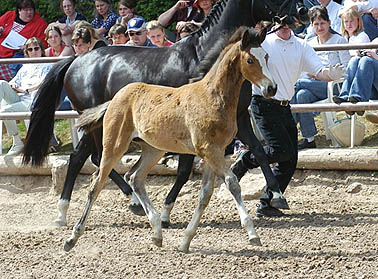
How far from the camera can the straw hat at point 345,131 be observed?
30.3 feet

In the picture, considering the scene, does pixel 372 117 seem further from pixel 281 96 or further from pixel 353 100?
pixel 281 96

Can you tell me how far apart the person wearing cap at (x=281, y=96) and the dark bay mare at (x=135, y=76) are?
180 mm

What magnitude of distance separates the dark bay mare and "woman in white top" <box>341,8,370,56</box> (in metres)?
1.78

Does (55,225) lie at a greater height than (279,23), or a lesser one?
lesser

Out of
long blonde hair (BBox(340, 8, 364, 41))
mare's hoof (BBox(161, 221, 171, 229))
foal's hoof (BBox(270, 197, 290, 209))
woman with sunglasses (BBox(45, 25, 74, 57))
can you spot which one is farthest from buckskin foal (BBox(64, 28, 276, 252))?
woman with sunglasses (BBox(45, 25, 74, 57))

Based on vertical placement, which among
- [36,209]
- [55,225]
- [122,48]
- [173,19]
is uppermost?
[122,48]

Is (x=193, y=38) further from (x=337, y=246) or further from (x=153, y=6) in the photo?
(x=153, y=6)

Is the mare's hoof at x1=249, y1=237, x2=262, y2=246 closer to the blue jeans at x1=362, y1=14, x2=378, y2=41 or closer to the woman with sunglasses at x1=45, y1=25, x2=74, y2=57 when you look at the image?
the blue jeans at x1=362, y1=14, x2=378, y2=41

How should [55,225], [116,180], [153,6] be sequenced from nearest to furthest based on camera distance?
[55,225], [116,180], [153,6]

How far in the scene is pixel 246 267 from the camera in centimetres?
584

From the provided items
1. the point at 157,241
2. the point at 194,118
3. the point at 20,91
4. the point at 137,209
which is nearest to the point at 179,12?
A: the point at 20,91

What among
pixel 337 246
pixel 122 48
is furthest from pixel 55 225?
pixel 337 246

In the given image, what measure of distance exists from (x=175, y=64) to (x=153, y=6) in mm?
4967

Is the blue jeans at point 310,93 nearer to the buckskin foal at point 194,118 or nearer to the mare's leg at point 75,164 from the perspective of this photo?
the mare's leg at point 75,164
